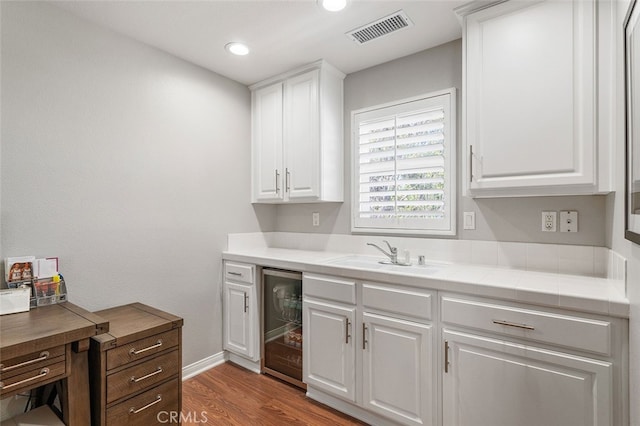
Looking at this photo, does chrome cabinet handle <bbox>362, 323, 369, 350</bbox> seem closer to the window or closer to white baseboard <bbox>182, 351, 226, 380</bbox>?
the window

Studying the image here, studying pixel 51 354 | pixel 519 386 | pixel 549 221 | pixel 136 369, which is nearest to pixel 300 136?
pixel 549 221

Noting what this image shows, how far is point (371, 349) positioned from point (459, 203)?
1.15m

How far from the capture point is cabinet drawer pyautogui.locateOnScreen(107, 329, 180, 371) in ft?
5.42

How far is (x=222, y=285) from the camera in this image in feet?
9.31

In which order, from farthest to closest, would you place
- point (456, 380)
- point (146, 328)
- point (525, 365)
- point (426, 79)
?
1. point (426, 79)
2. point (146, 328)
3. point (456, 380)
4. point (525, 365)

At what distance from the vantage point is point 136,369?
1.74 meters

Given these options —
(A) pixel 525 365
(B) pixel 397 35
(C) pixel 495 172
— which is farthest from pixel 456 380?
(B) pixel 397 35

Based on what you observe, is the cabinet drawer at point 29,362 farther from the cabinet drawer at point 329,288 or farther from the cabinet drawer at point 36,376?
the cabinet drawer at point 329,288

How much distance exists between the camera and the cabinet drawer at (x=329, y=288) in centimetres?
203

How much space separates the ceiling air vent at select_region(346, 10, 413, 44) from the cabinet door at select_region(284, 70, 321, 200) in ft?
1.57

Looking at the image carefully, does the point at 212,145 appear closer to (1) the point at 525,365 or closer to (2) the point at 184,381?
(2) the point at 184,381

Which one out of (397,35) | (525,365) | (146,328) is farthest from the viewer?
(397,35)

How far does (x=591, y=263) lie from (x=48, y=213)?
3.08 metres

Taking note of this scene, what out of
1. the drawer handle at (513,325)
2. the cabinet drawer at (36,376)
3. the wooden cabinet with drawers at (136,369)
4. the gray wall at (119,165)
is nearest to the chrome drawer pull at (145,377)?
the wooden cabinet with drawers at (136,369)
